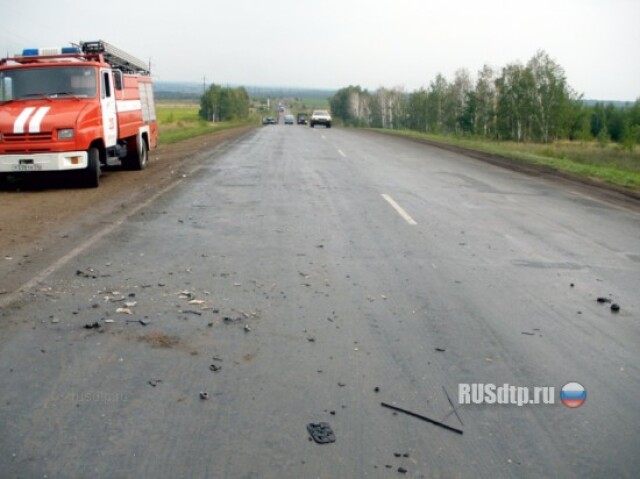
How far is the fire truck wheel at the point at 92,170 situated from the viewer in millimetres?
12484

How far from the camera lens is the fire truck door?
42.7 feet

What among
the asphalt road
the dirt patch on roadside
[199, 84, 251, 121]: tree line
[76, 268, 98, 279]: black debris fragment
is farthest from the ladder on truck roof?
[199, 84, 251, 121]: tree line

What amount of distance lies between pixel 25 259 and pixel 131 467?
461 centimetres

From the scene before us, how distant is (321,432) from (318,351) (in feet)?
3.71

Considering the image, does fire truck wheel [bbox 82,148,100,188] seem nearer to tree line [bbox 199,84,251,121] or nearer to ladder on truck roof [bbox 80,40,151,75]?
ladder on truck roof [bbox 80,40,151,75]

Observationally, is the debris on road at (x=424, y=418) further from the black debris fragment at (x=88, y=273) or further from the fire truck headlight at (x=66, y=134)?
the fire truck headlight at (x=66, y=134)

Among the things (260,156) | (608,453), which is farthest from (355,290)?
(260,156)

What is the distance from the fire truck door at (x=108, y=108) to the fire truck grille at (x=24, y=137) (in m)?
1.50

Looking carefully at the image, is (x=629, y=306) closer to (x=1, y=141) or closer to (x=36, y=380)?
(x=36, y=380)

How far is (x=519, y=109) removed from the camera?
6397 centimetres

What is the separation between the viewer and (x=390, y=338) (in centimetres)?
468

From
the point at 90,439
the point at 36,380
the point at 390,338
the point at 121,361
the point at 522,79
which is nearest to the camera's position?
the point at 90,439

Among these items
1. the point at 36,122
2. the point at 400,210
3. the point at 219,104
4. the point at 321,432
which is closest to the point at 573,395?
the point at 321,432

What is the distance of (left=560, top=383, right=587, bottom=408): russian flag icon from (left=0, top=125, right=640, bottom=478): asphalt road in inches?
3.0
